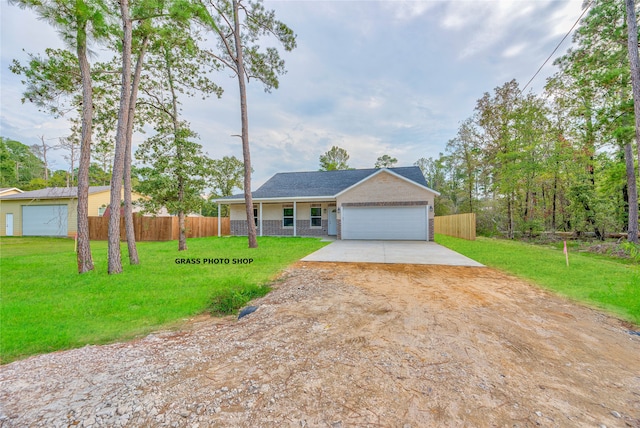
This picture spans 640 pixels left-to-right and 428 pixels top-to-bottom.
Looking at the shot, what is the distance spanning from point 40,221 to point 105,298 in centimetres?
2097

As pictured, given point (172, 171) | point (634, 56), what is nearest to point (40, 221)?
point (172, 171)

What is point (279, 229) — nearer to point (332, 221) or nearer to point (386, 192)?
point (332, 221)

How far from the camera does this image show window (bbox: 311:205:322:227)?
1662 centimetres

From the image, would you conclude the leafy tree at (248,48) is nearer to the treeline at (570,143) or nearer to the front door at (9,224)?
the treeline at (570,143)

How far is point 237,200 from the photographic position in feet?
54.3

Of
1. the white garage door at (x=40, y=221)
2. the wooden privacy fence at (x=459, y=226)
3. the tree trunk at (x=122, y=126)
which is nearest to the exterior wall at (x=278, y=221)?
the wooden privacy fence at (x=459, y=226)

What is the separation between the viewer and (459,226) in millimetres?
16703

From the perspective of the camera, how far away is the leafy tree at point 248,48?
1067cm

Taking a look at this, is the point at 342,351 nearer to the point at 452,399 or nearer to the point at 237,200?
the point at 452,399

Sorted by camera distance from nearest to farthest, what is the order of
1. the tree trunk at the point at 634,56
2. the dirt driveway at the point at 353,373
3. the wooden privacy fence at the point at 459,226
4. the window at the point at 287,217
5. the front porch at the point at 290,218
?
the dirt driveway at the point at 353,373 → the tree trunk at the point at 634,56 → the wooden privacy fence at the point at 459,226 → the front porch at the point at 290,218 → the window at the point at 287,217

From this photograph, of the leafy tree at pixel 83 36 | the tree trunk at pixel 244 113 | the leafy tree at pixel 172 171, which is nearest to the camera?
the leafy tree at pixel 83 36

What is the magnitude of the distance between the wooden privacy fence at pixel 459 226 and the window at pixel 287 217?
36.9ft

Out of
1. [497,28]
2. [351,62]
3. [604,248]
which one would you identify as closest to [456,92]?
[497,28]

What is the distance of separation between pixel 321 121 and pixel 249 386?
18434 millimetres
